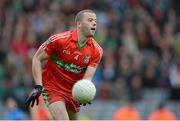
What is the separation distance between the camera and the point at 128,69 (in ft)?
63.3

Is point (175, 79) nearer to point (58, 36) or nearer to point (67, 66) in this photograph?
point (67, 66)

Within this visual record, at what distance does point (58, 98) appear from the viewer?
36.9 ft

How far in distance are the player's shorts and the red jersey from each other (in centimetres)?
→ 7

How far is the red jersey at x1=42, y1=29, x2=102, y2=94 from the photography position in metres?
11.2

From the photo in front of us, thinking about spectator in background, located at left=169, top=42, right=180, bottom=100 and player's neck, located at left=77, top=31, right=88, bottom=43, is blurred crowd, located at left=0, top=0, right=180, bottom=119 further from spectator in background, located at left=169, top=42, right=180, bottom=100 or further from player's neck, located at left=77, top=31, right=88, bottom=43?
player's neck, located at left=77, top=31, right=88, bottom=43

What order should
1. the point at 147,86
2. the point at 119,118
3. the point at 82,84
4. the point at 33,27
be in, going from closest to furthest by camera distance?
the point at 82,84, the point at 119,118, the point at 147,86, the point at 33,27

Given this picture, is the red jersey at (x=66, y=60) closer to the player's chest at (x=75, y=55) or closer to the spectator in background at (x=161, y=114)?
the player's chest at (x=75, y=55)

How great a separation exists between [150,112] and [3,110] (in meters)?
3.43

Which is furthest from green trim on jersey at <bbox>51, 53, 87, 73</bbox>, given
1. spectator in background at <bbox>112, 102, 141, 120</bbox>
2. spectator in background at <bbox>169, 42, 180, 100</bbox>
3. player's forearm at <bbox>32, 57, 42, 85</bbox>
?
spectator in background at <bbox>169, 42, 180, 100</bbox>

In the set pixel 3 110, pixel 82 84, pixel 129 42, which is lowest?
pixel 3 110

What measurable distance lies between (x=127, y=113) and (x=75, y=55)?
716cm

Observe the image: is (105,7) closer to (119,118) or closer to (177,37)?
(177,37)

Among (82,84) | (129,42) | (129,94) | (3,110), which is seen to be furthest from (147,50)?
(82,84)

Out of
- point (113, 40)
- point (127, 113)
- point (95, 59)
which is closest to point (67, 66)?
point (95, 59)
